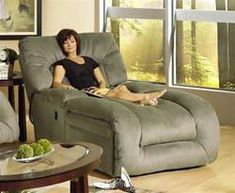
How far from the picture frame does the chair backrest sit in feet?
3.82

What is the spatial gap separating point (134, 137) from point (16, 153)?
1.13 meters

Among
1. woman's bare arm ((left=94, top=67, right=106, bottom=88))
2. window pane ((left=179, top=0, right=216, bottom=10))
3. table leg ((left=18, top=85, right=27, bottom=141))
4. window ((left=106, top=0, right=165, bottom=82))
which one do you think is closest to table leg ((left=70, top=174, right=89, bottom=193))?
woman's bare arm ((left=94, top=67, right=106, bottom=88))

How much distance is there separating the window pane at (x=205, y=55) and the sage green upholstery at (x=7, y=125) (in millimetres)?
2602

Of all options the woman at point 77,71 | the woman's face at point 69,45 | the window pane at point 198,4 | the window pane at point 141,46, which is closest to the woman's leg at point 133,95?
the woman at point 77,71

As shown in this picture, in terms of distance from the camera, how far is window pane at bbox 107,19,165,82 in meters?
6.47

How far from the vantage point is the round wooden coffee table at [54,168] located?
2.54 meters

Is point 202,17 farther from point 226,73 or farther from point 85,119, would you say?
point 85,119

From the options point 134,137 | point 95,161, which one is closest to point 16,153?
point 95,161

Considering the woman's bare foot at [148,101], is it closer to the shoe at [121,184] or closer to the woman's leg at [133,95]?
the woman's leg at [133,95]

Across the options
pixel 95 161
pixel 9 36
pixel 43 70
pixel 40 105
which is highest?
pixel 9 36

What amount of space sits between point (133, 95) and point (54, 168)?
1.85 metres

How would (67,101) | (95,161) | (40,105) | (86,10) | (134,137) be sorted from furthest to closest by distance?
(86,10) < (40,105) < (67,101) < (134,137) < (95,161)

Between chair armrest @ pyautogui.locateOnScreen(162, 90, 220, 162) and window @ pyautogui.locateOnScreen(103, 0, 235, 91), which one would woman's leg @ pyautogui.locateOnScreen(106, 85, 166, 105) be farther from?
window @ pyautogui.locateOnScreen(103, 0, 235, 91)

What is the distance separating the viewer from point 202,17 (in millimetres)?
5984
